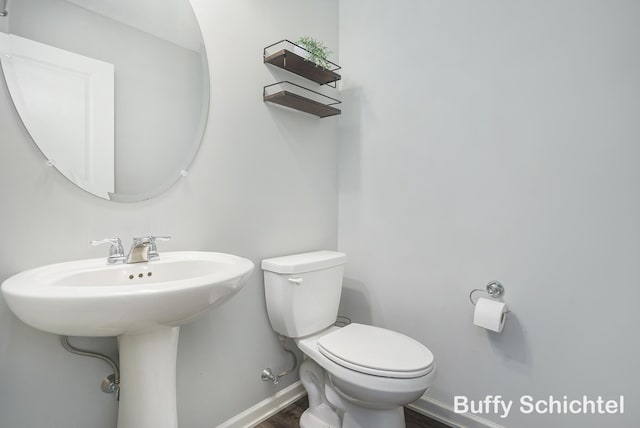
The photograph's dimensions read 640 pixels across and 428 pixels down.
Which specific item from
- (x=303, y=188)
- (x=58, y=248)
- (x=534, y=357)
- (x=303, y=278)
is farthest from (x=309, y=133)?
(x=534, y=357)

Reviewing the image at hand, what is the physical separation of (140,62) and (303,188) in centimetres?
92

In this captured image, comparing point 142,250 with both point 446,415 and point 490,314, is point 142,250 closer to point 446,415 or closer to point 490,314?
point 490,314

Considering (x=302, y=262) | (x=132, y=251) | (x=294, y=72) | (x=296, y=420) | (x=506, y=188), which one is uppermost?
(x=294, y=72)

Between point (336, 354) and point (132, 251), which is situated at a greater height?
point (132, 251)

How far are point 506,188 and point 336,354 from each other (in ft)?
3.32

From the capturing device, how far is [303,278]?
142 cm

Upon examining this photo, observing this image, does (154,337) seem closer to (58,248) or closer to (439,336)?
(58,248)

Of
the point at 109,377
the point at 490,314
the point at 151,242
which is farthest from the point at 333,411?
the point at 151,242

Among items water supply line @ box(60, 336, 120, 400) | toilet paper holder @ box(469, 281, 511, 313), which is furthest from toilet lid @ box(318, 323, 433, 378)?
water supply line @ box(60, 336, 120, 400)

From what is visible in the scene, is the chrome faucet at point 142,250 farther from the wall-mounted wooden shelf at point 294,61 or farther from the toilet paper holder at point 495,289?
the toilet paper holder at point 495,289

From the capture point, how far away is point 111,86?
1066 mm

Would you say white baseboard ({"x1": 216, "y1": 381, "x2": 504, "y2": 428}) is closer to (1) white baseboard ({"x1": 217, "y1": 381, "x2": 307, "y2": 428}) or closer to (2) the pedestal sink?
(1) white baseboard ({"x1": 217, "y1": 381, "x2": 307, "y2": 428})

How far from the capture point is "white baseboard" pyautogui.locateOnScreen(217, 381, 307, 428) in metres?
1.40

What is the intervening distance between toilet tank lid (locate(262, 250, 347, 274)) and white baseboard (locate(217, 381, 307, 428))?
66 cm
